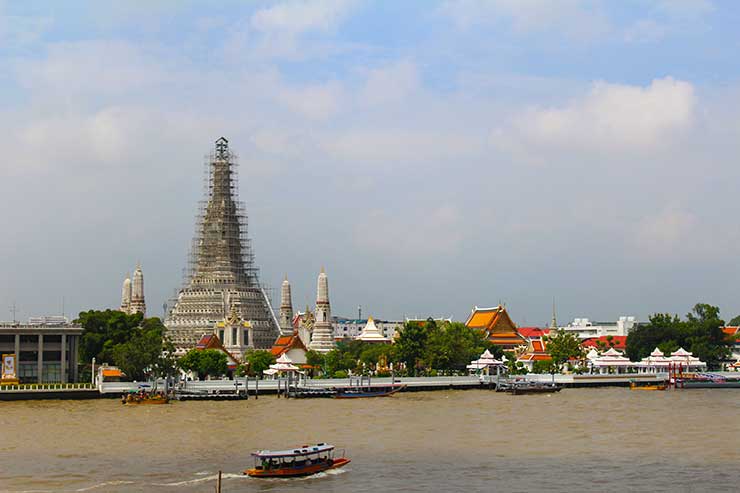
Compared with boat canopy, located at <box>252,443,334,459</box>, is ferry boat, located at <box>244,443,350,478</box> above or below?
below

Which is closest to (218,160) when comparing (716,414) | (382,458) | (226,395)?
(226,395)

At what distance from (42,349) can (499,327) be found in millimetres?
67600

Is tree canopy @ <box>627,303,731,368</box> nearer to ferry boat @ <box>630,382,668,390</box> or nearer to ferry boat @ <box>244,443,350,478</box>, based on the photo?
ferry boat @ <box>630,382,668,390</box>

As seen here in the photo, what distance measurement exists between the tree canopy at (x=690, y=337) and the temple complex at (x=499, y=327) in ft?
55.9

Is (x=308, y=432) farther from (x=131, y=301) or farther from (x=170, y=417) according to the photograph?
(x=131, y=301)

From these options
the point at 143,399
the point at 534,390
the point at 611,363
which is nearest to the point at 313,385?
the point at 143,399

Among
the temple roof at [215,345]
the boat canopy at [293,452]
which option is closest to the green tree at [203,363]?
the temple roof at [215,345]

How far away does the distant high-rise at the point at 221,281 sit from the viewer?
5231 inches

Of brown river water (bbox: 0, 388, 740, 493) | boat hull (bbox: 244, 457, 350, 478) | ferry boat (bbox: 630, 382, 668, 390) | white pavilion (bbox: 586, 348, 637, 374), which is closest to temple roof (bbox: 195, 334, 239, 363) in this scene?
brown river water (bbox: 0, 388, 740, 493)

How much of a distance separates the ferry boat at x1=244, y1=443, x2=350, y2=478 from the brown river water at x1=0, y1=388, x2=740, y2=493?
0.44 meters

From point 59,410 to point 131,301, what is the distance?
230 feet

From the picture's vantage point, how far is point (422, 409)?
7425 cm

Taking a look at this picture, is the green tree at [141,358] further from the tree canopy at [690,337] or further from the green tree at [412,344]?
the tree canopy at [690,337]

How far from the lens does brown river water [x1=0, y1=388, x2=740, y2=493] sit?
4194cm
